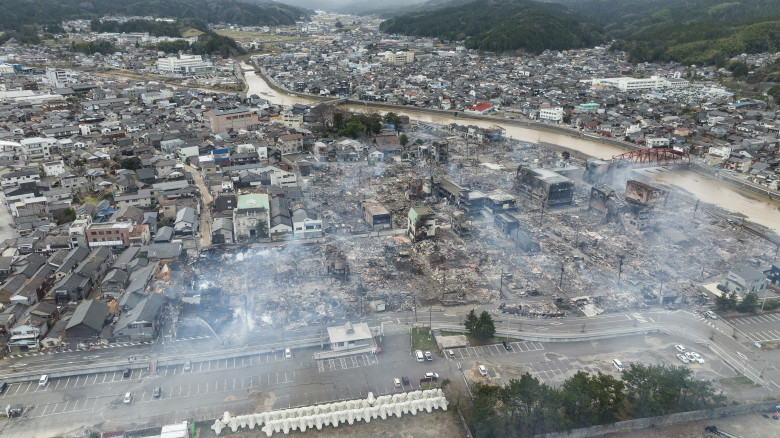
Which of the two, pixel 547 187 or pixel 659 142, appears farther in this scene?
pixel 659 142

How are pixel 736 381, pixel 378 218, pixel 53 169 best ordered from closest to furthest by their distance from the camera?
pixel 736 381, pixel 378 218, pixel 53 169

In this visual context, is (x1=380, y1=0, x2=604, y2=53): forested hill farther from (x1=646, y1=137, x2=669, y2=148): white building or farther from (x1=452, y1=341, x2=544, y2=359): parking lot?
(x1=452, y1=341, x2=544, y2=359): parking lot

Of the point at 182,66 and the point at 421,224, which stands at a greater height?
the point at 182,66

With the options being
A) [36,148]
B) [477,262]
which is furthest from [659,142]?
[36,148]

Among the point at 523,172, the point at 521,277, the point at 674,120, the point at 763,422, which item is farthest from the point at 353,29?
the point at 763,422

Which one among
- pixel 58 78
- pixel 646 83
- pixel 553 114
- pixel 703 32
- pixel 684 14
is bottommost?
pixel 58 78

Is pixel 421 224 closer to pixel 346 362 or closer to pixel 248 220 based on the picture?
pixel 248 220
